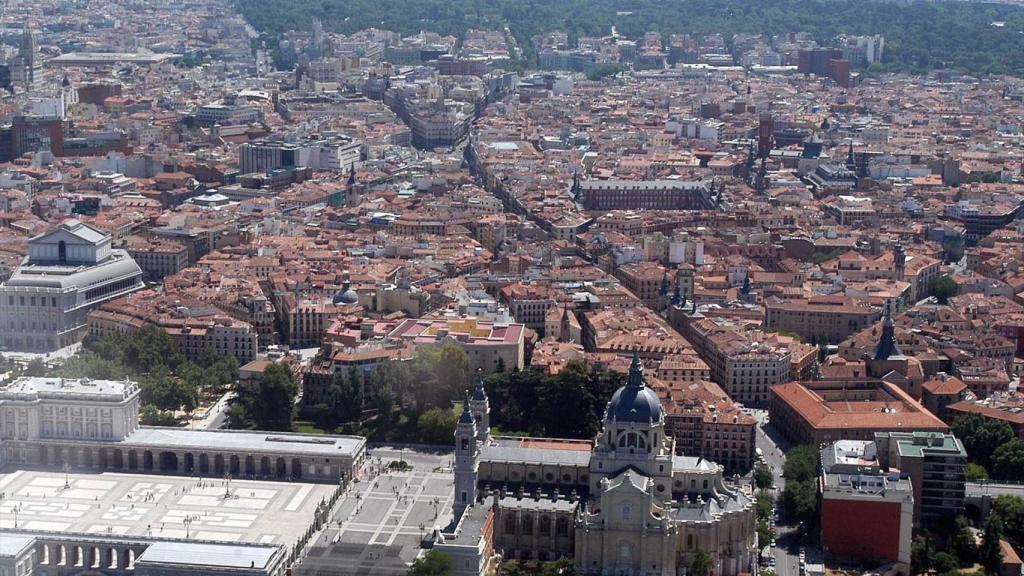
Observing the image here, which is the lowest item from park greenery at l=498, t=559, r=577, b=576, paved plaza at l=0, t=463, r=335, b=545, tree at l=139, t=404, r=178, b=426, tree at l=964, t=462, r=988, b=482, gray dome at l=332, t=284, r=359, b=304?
paved plaza at l=0, t=463, r=335, b=545

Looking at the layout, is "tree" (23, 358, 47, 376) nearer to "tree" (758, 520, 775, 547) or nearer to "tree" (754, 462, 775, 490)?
"tree" (754, 462, 775, 490)

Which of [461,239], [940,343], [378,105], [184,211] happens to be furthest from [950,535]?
[378,105]

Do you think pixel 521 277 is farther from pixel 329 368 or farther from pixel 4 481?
pixel 4 481

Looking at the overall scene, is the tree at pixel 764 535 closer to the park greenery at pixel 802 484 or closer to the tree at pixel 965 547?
the park greenery at pixel 802 484

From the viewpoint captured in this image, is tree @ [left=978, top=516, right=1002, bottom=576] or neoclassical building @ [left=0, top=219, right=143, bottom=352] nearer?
tree @ [left=978, top=516, right=1002, bottom=576]

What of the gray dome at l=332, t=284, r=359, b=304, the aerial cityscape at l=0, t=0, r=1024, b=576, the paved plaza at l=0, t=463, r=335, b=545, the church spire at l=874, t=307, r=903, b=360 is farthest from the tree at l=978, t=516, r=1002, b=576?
the gray dome at l=332, t=284, r=359, b=304

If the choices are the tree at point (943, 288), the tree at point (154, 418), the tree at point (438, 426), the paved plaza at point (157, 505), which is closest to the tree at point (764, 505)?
the tree at point (438, 426)

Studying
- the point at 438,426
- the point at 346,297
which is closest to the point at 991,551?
the point at 438,426
